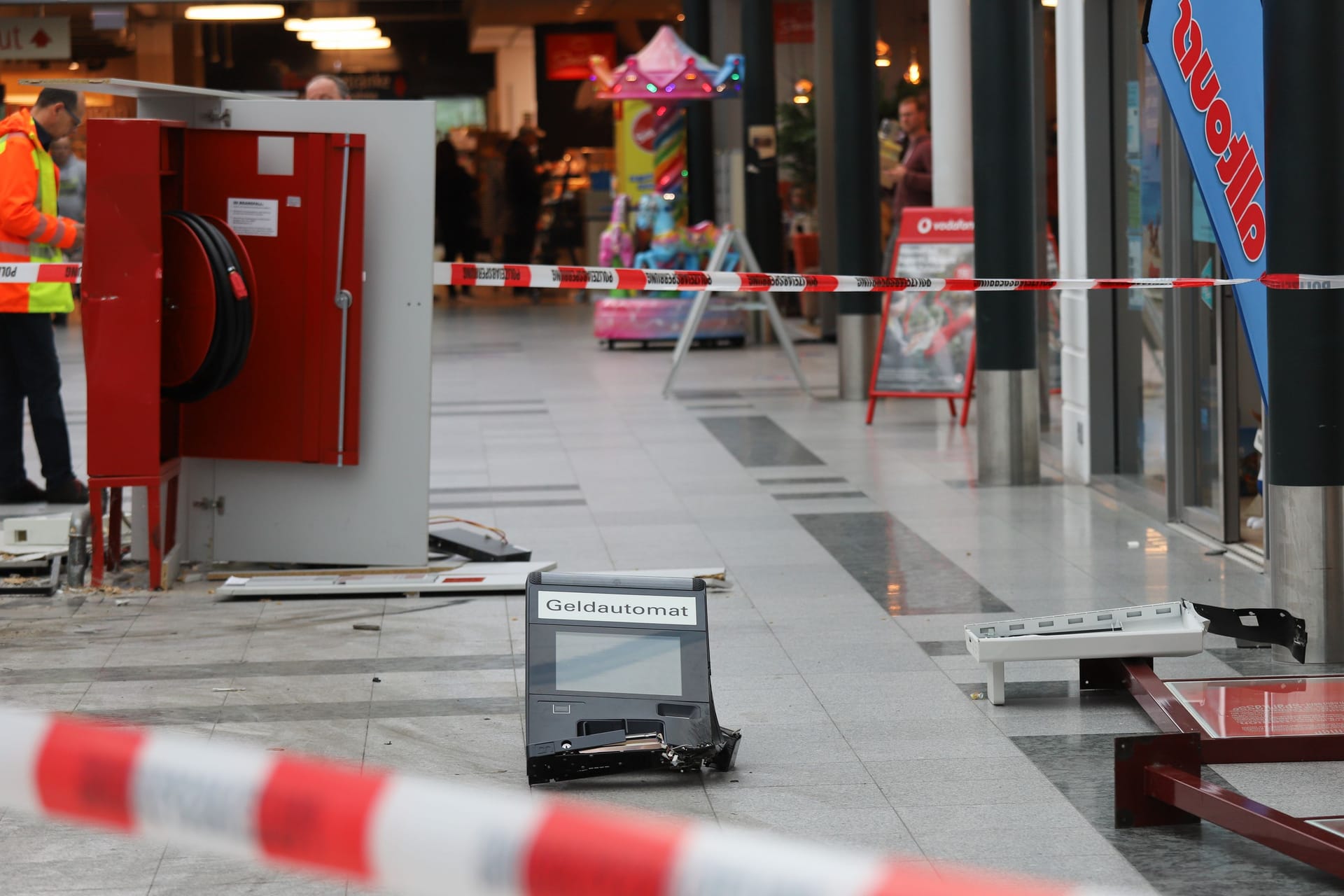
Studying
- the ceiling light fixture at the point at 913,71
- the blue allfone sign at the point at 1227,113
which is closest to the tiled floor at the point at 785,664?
the blue allfone sign at the point at 1227,113

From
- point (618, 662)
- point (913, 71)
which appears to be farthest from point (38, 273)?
point (913, 71)

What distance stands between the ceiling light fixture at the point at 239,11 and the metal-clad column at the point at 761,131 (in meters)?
6.90

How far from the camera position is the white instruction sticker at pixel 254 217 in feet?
20.0

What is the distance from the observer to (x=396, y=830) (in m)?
1.26

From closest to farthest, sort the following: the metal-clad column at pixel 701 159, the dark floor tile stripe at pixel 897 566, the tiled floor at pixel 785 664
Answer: the tiled floor at pixel 785 664 < the dark floor tile stripe at pixel 897 566 < the metal-clad column at pixel 701 159

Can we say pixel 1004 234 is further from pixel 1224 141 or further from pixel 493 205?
pixel 493 205

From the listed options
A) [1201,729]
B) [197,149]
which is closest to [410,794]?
[1201,729]

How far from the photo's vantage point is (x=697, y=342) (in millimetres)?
16359

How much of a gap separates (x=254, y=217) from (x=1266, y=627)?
3679 mm

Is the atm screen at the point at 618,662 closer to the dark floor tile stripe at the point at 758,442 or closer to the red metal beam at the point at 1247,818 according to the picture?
the red metal beam at the point at 1247,818

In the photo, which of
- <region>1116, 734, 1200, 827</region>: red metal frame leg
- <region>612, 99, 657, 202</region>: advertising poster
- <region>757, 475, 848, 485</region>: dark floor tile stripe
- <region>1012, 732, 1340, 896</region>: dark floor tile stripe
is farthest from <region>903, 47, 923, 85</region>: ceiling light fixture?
<region>1116, 734, 1200, 827</region>: red metal frame leg

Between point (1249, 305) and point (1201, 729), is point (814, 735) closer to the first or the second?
point (1201, 729)

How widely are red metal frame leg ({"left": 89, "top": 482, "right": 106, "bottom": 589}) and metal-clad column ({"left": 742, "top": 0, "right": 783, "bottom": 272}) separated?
435 inches

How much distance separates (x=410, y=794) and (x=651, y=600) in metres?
2.75
